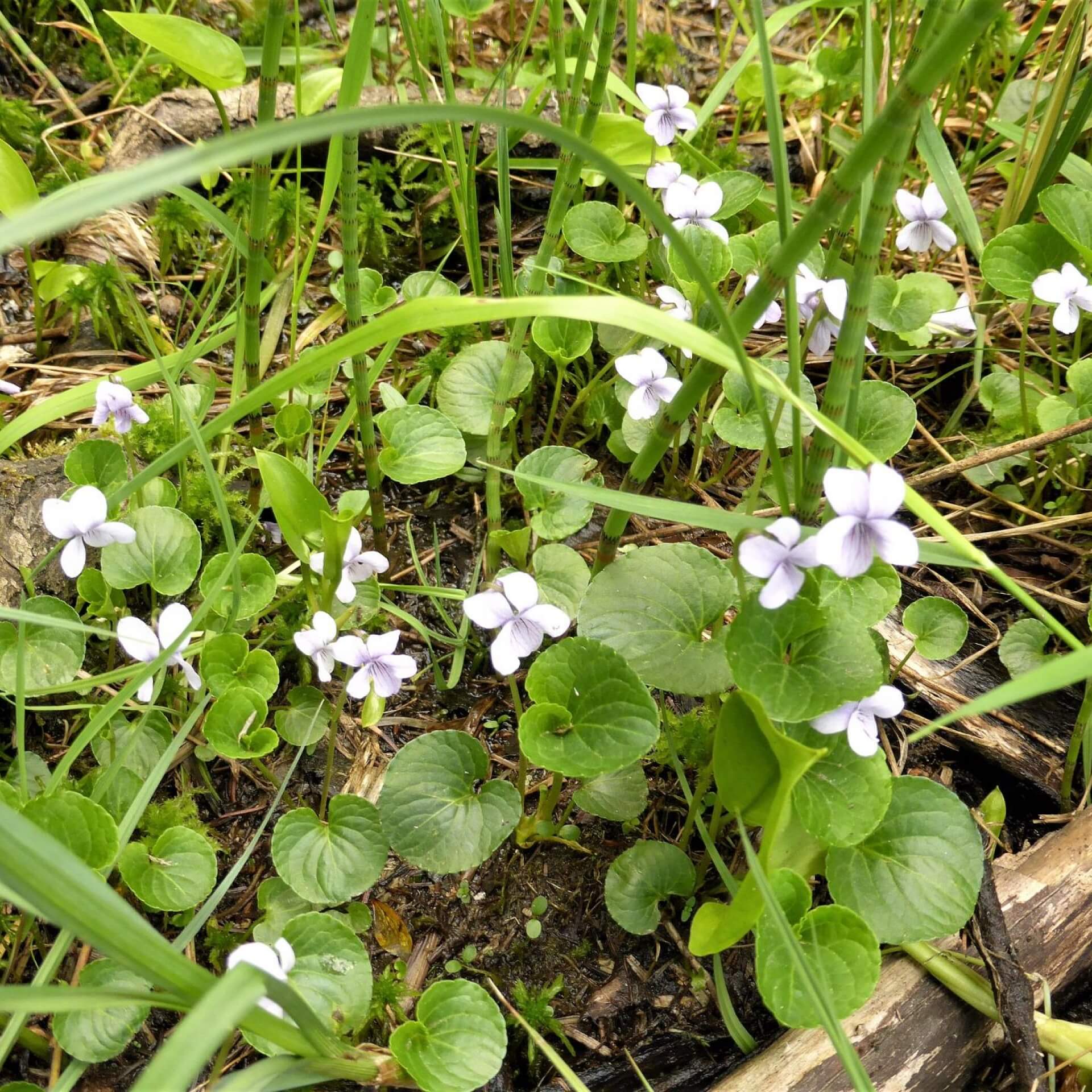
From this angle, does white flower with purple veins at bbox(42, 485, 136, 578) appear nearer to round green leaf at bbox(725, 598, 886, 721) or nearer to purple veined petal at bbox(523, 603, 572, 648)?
purple veined petal at bbox(523, 603, 572, 648)

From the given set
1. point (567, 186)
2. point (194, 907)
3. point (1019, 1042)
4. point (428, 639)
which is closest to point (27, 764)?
point (194, 907)

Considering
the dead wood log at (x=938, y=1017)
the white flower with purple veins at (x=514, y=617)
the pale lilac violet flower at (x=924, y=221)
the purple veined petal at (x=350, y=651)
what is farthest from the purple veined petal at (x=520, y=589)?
the pale lilac violet flower at (x=924, y=221)

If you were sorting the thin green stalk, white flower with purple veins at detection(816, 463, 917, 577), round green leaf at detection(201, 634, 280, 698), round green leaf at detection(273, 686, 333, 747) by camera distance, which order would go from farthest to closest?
1. round green leaf at detection(273, 686, 333, 747)
2. round green leaf at detection(201, 634, 280, 698)
3. white flower with purple veins at detection(816, 463, 917, 577)
4. the thin green stalk

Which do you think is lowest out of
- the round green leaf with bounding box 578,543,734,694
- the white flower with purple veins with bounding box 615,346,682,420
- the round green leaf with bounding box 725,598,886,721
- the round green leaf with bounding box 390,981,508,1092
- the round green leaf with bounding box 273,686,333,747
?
the round green leaf with bounding box 390,981,508,1092

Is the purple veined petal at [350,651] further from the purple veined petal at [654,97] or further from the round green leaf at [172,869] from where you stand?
the purple veined petal at [654,97]

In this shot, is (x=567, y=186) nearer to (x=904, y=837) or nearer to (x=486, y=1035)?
(x=904, y=837)

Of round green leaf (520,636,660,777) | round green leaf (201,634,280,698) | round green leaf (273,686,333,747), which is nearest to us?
round green leaf (520,636,660,777)

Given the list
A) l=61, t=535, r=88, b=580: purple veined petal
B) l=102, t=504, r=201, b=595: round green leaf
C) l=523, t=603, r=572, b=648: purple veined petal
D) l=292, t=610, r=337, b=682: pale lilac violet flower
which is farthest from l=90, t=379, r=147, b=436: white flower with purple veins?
l=523, t=603, r=572, b=648: purple veined petal
